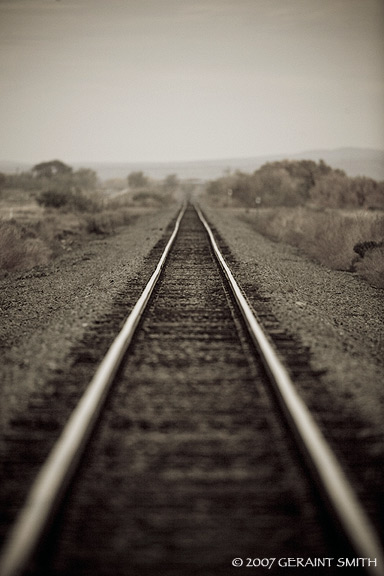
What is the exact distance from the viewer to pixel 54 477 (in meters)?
2.74

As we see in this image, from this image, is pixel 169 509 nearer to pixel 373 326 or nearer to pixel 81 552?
pixel 81 552

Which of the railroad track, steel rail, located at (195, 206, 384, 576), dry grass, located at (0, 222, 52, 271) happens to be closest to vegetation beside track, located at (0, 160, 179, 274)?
dry grass, located at (0, 222, 52, 271)

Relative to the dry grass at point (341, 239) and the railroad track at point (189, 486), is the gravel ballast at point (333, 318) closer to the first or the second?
the dry grass at point (341, 239)

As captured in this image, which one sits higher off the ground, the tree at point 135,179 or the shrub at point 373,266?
the tree at point 135,179

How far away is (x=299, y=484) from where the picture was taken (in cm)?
291

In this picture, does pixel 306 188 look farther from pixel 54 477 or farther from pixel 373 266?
pixel 54 477

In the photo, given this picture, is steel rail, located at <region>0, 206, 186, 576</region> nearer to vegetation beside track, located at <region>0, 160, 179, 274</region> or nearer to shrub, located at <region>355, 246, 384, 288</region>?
shrub, located at <region>355, 246, 384, 288</region>

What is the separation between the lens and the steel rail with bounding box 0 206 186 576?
2232mm

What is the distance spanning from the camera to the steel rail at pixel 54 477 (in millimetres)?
2232

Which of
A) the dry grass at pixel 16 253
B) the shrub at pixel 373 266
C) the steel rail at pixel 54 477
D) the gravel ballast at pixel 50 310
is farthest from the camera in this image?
the dry grass at pixel 16 253

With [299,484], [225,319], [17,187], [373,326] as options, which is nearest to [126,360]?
[225,319]

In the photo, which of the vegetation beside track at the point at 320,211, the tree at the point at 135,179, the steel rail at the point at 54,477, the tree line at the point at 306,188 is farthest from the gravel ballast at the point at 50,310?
the tree at the point at 135,179

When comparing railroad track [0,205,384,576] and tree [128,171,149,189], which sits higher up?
tree [128,171,149,189]

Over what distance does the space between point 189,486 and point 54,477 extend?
0.76m
